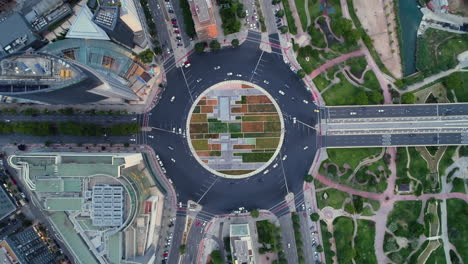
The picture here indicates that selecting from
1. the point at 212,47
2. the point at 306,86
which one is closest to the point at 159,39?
the point at 212,47

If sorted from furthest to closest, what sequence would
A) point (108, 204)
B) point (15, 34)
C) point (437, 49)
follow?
1. point (437, 49)
2. point (15, 34)
3. point (108, 204)

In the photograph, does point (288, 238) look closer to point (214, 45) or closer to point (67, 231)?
point (214, 45)

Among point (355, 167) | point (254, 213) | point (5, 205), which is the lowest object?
point (254, 213)

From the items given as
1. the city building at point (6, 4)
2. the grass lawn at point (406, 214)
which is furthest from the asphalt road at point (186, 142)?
the city building at point (6, 4)

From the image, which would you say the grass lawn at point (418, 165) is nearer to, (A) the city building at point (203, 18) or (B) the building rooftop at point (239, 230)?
(B) the building rooftop at point (239, 230)

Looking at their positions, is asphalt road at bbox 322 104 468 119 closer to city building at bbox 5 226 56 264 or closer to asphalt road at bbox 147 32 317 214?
asphalt road at bbox 147 32 317 214

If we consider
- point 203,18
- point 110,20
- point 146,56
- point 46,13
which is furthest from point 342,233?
point 46,13
